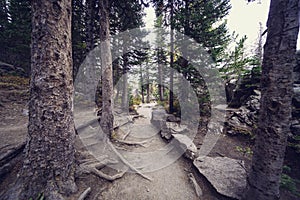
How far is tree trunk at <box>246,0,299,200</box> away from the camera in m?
2.10

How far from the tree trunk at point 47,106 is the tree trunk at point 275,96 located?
4291 mm

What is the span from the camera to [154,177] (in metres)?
3.91

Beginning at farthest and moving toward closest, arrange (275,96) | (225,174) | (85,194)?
(225,174)
(85,194)
(275,96)

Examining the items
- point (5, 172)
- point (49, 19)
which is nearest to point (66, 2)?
point (49, 19)

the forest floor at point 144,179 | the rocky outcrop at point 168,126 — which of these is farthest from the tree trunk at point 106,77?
the rocky outcrop at point 168,126

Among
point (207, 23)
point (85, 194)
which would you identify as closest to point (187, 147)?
point (85, 194)

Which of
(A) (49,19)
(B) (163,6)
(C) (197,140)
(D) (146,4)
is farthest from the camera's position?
(B) (163,6)

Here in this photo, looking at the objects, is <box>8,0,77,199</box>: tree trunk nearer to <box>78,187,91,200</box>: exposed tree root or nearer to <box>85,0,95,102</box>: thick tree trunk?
<box>78,187,91,200</box>: exposed tree root

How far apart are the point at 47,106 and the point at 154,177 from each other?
12.1 feet

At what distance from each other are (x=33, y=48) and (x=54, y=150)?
2.27m

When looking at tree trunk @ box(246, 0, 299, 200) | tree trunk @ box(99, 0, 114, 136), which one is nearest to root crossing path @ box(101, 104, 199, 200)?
tree trunk @ box(99, 0, 114, 136)

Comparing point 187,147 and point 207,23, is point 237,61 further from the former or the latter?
point 187,147

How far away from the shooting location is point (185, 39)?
8.30 meters

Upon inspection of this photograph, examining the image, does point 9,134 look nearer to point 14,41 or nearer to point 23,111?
point 23,111
